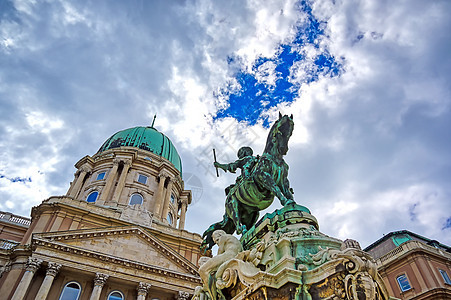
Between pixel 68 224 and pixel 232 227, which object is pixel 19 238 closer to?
pixel 68 224

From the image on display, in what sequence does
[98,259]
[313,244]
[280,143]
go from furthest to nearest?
[98,259] → [280,143] → [313,244]

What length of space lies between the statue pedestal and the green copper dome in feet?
132

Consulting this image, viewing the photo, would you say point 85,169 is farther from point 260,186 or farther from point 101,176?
point 260,186

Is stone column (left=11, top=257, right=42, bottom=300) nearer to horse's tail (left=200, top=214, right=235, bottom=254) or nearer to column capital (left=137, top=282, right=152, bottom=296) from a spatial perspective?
column capital (left=137, top=282, right=152, bottom=296)

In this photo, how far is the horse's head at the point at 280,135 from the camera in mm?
5344

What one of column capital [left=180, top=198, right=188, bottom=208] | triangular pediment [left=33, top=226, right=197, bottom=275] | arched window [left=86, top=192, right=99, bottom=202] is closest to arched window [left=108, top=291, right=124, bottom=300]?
triangular pediment [left=33, top=226, right=197, bottom=275]

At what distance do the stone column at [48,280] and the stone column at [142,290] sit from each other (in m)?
5.36

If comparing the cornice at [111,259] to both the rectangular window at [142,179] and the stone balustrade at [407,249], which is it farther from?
the rectangular window at [142,179]

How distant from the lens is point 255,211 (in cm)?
573

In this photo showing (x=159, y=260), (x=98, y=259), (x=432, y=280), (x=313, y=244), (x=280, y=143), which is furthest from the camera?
(x=159, y=260)

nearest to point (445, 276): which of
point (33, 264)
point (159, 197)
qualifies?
point (33, 264)

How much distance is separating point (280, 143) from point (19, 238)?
103ft

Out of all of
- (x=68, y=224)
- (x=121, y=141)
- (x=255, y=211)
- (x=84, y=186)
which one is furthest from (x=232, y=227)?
(x=121, y=141)

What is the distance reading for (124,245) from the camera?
72.8 feet
